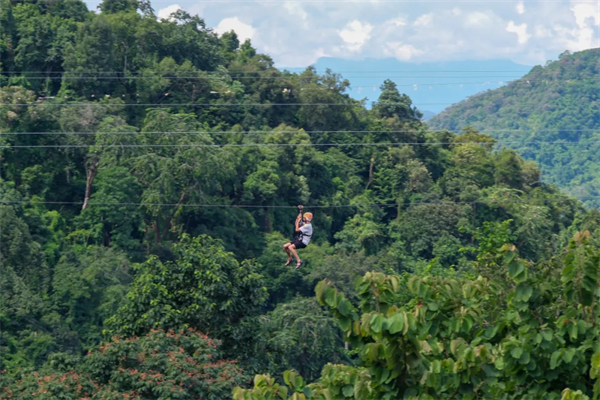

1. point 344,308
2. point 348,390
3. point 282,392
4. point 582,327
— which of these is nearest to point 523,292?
point 582,327

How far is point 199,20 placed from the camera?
45.9m

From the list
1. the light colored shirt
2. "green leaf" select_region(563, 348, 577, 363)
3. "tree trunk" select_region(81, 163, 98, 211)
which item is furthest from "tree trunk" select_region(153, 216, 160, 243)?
"green leaf" select_region(563, 348, 577, 363)

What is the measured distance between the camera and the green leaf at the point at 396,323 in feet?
18.0

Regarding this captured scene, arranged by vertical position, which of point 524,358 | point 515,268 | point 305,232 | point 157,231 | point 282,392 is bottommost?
point 157,231

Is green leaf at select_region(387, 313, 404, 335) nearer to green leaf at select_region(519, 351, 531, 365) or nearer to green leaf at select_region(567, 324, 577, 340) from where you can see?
green leaf at select_region(519, 351, 531, 365)

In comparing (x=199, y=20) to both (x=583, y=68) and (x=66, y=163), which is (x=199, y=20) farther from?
(x=583, y=68)

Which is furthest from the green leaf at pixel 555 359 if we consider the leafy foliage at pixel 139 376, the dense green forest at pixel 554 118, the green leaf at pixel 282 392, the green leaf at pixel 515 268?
the dense green forest at pixel 554 118

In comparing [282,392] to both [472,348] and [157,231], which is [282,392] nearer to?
[472,348]

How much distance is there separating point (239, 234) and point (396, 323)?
29.7 m

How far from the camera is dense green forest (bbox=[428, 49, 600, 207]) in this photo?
2862 inches

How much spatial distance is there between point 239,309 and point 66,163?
60.7ft

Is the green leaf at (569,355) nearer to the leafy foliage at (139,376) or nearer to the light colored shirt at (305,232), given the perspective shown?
the light colored shirt at (305,232)

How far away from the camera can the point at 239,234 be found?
115ft

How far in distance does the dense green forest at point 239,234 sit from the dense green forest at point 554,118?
87.5ft
